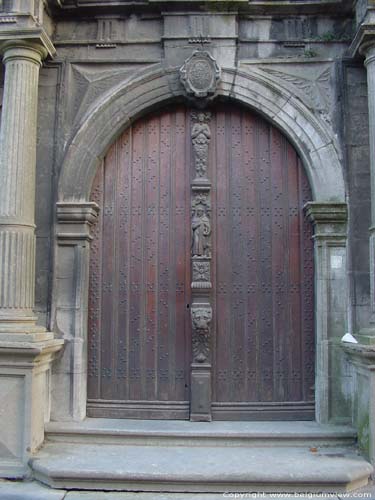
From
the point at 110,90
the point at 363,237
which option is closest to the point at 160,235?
the point at 110,90

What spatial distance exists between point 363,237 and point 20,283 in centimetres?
342

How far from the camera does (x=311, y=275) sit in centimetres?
605

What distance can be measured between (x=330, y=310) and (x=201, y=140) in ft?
7.40

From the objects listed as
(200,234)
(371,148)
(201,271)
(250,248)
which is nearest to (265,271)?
(250,248)

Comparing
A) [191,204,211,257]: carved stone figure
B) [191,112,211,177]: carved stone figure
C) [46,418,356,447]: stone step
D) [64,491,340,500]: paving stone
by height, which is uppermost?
[191,112,211,177]: carved stone figure

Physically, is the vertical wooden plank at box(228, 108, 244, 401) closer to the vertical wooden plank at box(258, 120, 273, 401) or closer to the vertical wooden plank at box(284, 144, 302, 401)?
the vertical wooden plank at box(258, 120, 273, 401)

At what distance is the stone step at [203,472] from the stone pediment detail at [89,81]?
3.47 metres

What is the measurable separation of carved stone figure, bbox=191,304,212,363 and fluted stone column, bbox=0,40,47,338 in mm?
1589

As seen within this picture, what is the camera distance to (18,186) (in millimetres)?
5469

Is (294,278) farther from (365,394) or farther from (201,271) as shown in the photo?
(365,394)

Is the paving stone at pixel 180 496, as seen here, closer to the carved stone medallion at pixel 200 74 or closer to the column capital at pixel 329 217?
the column capital at pixel 329 217

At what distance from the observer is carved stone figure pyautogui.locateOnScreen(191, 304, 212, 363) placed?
233 inches

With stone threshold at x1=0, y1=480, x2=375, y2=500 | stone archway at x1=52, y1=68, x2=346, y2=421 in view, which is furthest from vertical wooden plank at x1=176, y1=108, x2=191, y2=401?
stone threshold at x1=0, y1=480, x2=375, y2=500

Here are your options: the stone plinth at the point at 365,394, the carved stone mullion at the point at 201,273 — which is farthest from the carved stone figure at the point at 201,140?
the stone plinth at the point at 365,394
